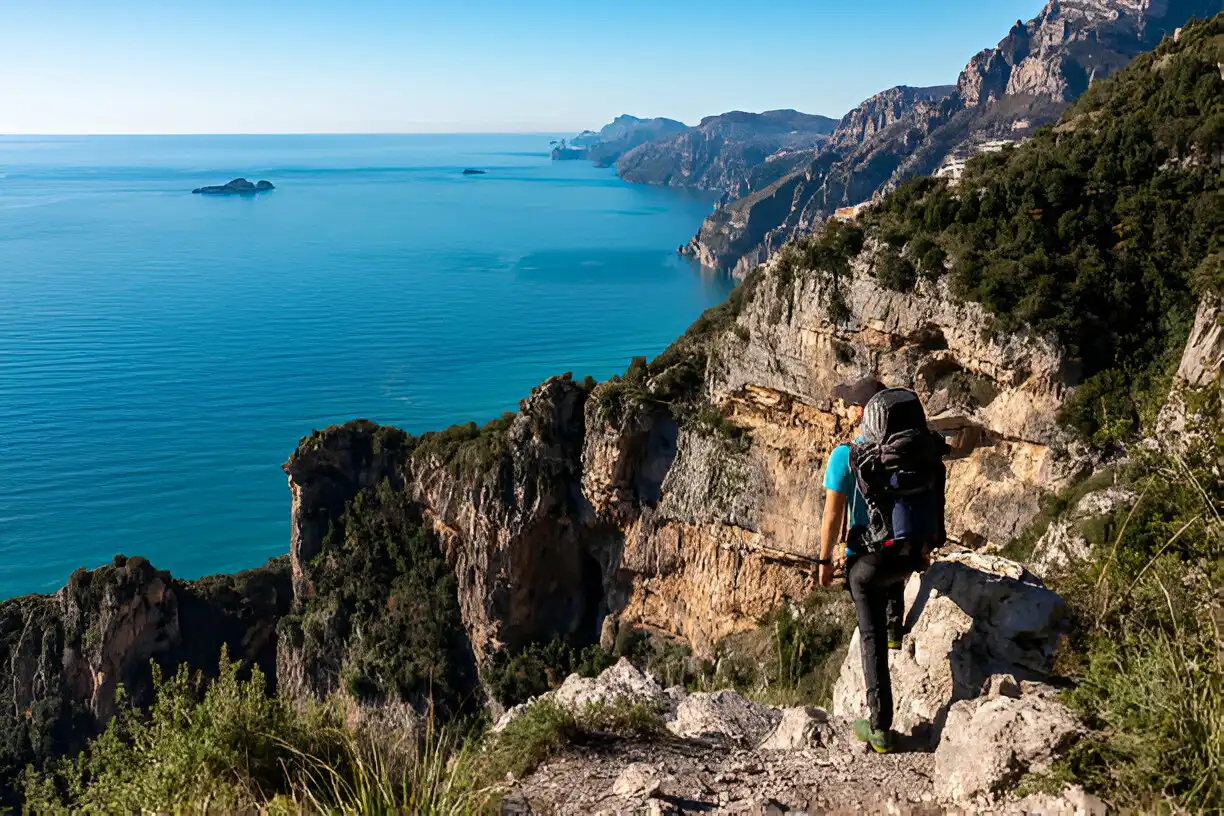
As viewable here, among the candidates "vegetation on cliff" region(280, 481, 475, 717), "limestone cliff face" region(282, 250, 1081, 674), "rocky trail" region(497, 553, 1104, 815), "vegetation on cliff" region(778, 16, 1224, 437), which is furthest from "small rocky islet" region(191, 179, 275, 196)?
"rocky trail" region(497, 553, 1104, 815)

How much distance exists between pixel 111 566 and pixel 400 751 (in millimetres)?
31396

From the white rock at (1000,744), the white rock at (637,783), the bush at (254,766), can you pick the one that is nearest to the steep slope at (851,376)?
the white rock at (1000,744)

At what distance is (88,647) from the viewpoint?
1188 inches

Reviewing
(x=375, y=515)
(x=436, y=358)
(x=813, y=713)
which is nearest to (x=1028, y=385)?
(x=813, y=713)

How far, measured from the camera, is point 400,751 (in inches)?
179

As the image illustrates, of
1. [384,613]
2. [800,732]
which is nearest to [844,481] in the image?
[800,732]

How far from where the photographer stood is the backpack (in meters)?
4.03

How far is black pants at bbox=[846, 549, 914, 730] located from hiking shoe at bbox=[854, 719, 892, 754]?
0.12 feet

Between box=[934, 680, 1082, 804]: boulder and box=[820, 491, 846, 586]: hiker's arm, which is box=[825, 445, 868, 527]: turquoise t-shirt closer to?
box=[820, 491, 846, 586]: hiker's arm

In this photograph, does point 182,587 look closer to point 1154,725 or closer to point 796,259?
point 796,259

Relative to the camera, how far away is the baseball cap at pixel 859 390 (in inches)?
169

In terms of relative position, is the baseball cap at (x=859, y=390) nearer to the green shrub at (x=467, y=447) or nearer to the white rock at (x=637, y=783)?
the white rock at (x=637, y=783)

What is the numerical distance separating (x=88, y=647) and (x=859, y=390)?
34249 mm

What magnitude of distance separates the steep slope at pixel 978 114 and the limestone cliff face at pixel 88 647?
85189 mm
